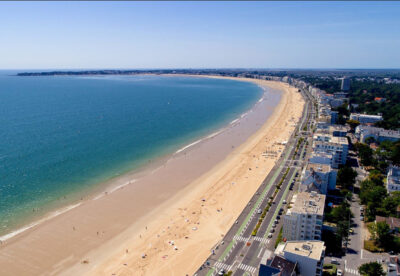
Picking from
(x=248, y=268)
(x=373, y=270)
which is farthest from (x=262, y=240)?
(x=373, y=270)

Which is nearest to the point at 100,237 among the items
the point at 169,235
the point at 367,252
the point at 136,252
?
the point at 136,252

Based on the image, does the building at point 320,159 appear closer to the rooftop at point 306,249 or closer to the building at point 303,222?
the building at point 303,222

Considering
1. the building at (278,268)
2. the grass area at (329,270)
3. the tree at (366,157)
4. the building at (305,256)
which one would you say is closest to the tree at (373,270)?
the grass area at (329,270)

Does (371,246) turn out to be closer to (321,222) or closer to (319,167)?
(321,222)

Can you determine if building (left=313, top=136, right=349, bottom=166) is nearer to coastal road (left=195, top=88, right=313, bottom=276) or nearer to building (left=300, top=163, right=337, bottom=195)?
coastal road (left=195, top=88, right=313, bottom=276)

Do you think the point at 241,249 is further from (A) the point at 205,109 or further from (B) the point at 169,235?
(A) the point at 205,109

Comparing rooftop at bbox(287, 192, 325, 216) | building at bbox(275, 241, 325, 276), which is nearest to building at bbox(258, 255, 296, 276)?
building at bbox(275, 241, 325, 276)
